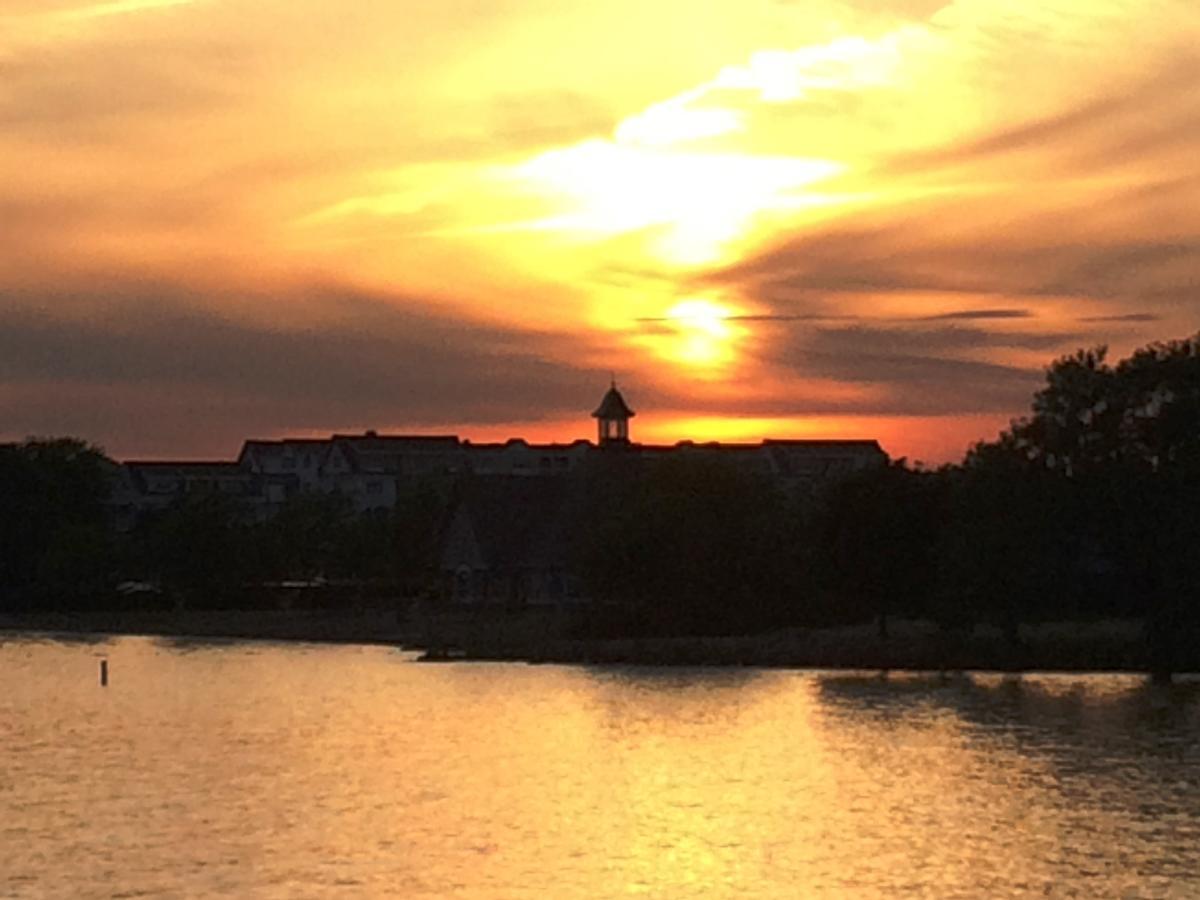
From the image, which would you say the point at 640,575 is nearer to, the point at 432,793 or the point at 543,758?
the point at 543,758

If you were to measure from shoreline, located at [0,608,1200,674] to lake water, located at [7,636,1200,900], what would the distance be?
2.18m

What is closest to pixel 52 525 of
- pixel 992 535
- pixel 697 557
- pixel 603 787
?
pixel 697 557

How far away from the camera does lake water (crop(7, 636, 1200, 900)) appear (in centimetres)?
3622

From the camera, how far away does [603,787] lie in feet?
164

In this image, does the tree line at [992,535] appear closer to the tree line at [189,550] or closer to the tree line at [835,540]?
the tree line at [835,540]

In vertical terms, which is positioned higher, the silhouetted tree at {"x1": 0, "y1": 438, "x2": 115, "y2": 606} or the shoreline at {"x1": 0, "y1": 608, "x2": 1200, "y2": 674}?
the silhouetted tree at {"x1": 0, "y1": 438, "x2": 115, "y2": 606}

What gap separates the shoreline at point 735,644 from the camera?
78.9 m

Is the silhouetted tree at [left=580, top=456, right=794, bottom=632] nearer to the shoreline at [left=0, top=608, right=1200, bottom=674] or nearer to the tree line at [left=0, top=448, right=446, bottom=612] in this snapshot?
the shoreline at [left=0, top=608, right=1200, bottom=674]

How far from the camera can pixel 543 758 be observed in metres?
56.7

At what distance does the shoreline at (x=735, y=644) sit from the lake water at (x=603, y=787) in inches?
85.7

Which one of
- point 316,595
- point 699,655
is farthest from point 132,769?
point 316,595

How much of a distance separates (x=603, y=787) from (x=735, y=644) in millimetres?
39858

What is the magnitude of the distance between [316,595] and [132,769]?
2838 inches

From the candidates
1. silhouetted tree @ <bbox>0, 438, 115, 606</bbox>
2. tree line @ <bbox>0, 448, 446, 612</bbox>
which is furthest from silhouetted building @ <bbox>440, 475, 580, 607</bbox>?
silhouetted tree @ <bbox>0, 438, 115, 606</bbox>
